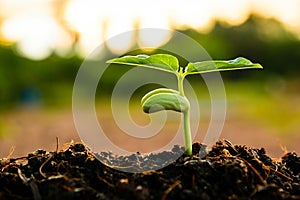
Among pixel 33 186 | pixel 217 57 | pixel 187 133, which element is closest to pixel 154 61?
pixel 187 133

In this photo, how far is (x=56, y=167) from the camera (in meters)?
0.82

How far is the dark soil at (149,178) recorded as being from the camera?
726 mm

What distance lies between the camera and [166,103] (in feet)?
2.68

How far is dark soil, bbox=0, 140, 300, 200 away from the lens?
0.73 m

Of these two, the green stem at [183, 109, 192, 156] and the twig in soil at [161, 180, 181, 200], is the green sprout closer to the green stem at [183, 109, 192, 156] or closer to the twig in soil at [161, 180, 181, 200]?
the green stem at [183, 109, 192, 156]

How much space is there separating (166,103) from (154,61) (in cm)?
8

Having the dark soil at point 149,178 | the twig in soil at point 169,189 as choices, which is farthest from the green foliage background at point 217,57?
the twig in soil at point 169,189

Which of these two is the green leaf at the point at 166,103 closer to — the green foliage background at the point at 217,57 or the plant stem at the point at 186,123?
the plant stem at the point at 186,123

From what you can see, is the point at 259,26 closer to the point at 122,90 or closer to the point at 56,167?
the point at 122,90

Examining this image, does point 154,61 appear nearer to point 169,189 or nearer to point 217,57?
point 169,189

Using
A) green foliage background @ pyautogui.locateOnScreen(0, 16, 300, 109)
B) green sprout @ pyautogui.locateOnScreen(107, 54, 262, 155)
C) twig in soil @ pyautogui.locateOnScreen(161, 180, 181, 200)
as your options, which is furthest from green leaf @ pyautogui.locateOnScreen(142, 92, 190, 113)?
green foliage background @ pyautogui.locateOnScreen(0, 16, 300, 109)

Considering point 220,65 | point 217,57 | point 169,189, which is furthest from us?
point 217,57

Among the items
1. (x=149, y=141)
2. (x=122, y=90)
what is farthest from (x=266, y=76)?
(x=149, y=141)

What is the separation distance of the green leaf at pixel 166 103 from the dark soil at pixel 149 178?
94mm
